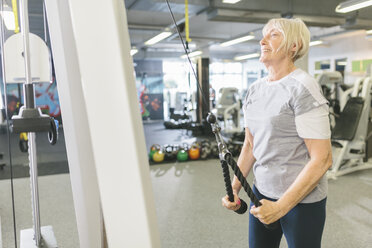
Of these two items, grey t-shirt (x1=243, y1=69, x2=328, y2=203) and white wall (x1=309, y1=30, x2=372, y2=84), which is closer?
grey t-shirt (x1=243, y1=69, x2=328, y2=203)

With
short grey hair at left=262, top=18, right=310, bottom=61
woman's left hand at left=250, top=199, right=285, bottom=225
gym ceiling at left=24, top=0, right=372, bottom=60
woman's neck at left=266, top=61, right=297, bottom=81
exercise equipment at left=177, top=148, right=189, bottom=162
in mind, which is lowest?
exercise equipment at left=177, top=148, right=189, bottom=162

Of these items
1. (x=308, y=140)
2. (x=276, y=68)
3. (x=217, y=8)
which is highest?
(x=217, y=8)

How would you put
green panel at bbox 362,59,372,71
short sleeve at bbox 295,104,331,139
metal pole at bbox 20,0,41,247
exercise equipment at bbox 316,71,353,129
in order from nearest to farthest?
metal pole at bbox 20,0,41,247
short sleeve at bbox 295,104,331,139
exercise equipment at bbox 316,71,353,129
green panel at bbox 362,59,372,71

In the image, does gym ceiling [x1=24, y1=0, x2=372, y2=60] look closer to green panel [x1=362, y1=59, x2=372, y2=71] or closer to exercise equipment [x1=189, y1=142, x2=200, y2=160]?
exercise equipment [x1=189, y1=142, x2=200, y2=160]

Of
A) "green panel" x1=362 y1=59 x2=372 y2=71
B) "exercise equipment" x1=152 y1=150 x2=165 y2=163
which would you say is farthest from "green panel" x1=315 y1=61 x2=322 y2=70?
"exercise equipment" x1=152 y1=150 x2=165 y2=163

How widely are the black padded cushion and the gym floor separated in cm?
59

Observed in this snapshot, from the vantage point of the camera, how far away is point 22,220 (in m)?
3.08

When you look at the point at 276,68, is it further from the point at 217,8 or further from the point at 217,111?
the point at 217,111

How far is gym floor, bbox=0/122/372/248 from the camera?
2.65m

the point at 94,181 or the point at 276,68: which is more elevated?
the point at 276,68

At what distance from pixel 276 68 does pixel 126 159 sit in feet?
3.06

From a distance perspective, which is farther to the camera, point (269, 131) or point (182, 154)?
point (182, 154)

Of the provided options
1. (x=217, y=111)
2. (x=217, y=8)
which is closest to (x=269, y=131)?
(x=217, y=8)

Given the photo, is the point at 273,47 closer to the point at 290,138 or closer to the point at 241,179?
the point at 290,138
